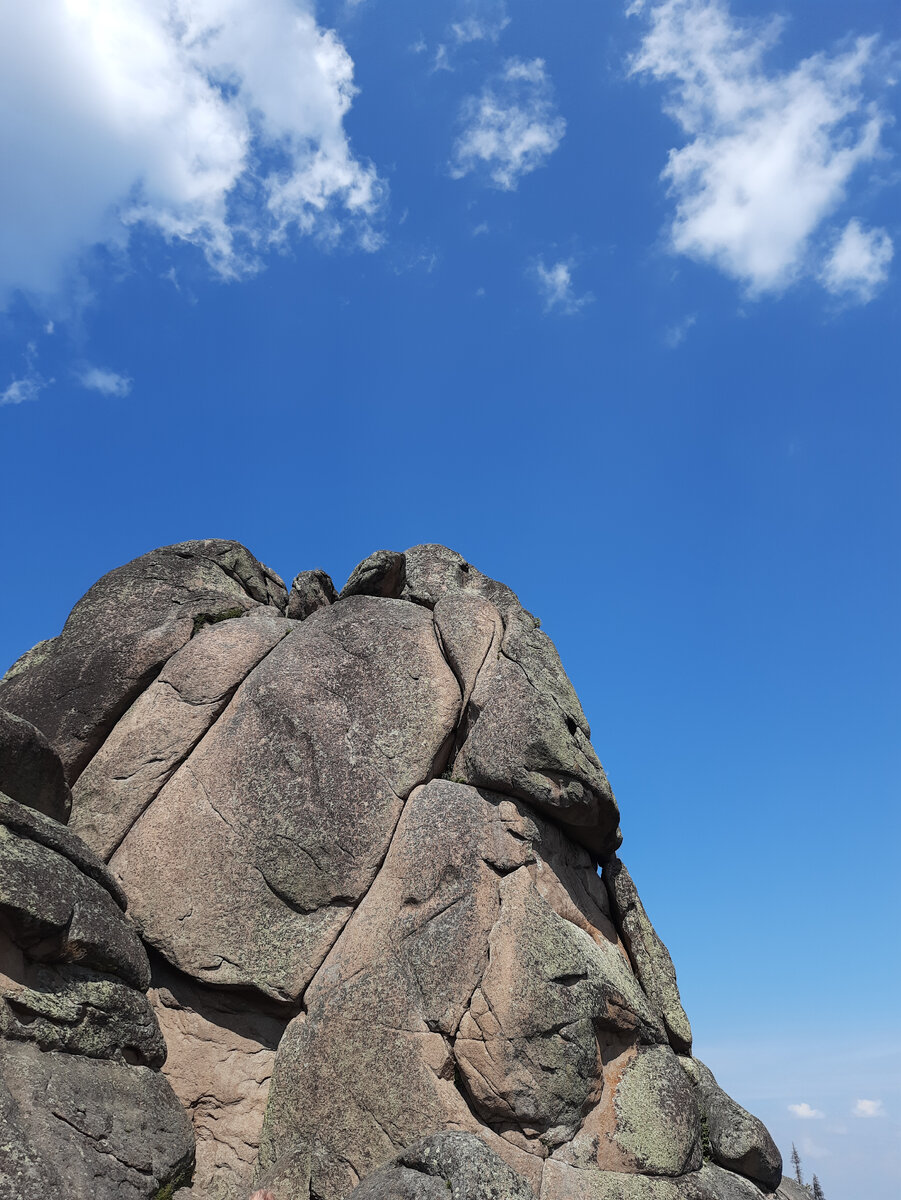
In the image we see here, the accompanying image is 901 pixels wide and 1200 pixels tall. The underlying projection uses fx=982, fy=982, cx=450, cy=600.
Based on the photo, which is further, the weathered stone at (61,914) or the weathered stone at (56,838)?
the weathered stone at (56,838)

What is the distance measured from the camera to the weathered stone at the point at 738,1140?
58.6ft

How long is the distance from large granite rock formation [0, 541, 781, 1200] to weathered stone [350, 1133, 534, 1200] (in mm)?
43

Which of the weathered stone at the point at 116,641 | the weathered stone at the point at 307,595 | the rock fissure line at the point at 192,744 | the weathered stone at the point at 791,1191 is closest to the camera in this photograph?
the weathered stone at the point at 791,1191

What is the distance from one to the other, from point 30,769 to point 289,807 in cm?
480

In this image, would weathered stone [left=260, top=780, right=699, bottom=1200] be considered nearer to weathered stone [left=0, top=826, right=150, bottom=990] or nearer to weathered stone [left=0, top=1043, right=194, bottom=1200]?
weathered stone [left=0, top=1043, right=194, bottom=1200]

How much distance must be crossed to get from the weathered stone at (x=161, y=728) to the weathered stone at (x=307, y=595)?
2.23 m

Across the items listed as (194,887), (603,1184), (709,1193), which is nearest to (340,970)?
(194,887)

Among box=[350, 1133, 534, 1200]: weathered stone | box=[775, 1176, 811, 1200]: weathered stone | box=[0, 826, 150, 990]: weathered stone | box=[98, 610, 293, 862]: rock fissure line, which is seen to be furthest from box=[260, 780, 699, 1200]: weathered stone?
box=[98, 610, 293, 862]: rock fissure line

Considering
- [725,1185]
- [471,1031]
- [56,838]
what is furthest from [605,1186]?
[56,838]

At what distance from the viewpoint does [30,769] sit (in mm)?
17953

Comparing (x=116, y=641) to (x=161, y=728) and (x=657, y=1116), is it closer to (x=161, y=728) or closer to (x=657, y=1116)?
(x=161, y=728)

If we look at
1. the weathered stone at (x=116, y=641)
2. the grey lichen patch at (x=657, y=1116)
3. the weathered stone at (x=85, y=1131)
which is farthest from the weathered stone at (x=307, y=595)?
the grey lichen patch at (x=657, y=1116)

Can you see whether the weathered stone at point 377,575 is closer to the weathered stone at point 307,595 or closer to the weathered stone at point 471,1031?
the weathered stone at point 307,595

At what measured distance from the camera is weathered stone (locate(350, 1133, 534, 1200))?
13578mm
